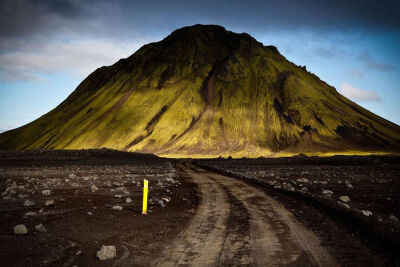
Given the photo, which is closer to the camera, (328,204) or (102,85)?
(328,204)

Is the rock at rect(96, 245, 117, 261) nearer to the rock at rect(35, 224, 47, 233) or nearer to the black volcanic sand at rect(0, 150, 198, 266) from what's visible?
the black volcanic sand at rect(0, 150, 198, 266)

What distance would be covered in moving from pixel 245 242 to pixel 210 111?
134610mm

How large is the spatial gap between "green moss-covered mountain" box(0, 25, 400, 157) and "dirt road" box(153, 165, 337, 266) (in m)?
105

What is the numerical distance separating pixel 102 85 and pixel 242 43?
84577 millimetres

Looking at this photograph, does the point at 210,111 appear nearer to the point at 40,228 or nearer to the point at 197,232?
the point at 197,232

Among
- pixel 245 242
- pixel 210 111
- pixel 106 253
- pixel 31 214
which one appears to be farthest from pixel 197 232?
pixel 210 111

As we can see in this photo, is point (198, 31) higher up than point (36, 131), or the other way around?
point (198, 31)

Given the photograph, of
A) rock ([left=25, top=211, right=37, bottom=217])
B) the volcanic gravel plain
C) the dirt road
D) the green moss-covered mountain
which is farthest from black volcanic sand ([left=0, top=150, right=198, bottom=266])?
the green moss-covered mountain

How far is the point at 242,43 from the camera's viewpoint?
17325 cm

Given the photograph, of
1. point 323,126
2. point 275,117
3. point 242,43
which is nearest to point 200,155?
point 275,117

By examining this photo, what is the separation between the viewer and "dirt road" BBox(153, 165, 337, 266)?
6.37 meters

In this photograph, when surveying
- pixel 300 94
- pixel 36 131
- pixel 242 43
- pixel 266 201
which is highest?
pixel 242 43

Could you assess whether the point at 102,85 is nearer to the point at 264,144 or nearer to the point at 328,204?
the point at 264,144

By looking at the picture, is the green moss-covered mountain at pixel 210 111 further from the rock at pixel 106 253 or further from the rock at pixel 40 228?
the rock at pixel 106 253
